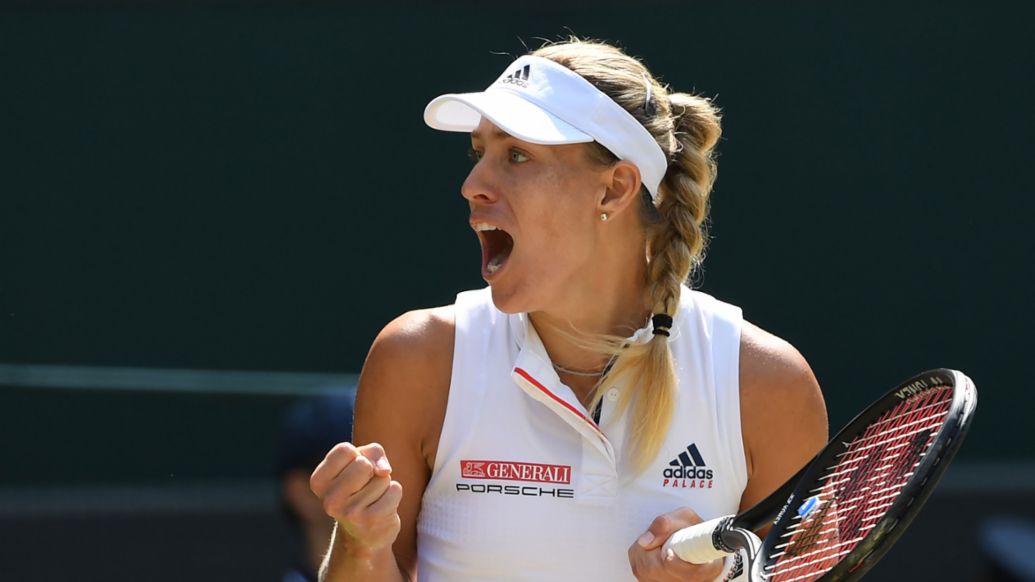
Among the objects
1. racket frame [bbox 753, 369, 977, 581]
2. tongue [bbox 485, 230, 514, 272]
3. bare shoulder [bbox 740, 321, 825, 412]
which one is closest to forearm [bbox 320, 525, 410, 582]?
tongue [bbox 485, 230, 514, 272]

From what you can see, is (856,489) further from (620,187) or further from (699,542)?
(620,187)

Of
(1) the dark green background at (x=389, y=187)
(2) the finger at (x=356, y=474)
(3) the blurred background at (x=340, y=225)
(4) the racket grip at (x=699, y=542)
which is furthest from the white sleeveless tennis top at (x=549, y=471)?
(1) the dark green background at (x=389, y=187)

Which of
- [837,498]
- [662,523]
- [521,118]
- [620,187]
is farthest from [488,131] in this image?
[837,498]

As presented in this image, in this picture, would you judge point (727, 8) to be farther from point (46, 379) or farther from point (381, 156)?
point (46, 379)

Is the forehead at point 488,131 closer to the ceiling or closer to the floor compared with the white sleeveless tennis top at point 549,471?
closer to the ceiling

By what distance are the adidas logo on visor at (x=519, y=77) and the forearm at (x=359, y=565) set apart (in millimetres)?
616

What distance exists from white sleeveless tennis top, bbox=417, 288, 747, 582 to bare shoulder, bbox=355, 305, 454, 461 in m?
0.02

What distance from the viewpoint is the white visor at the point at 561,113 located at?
77.9 inches

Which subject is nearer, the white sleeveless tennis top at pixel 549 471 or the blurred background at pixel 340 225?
the white sleeveless tennis top at pixel 549 471

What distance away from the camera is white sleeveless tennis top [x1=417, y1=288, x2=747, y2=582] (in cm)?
195

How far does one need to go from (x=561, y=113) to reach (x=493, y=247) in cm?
20

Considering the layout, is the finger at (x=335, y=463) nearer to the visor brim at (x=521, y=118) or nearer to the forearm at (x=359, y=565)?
the forearm at (x=359, y=565)

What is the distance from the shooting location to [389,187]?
11.8 feet

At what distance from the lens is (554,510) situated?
1954mm
